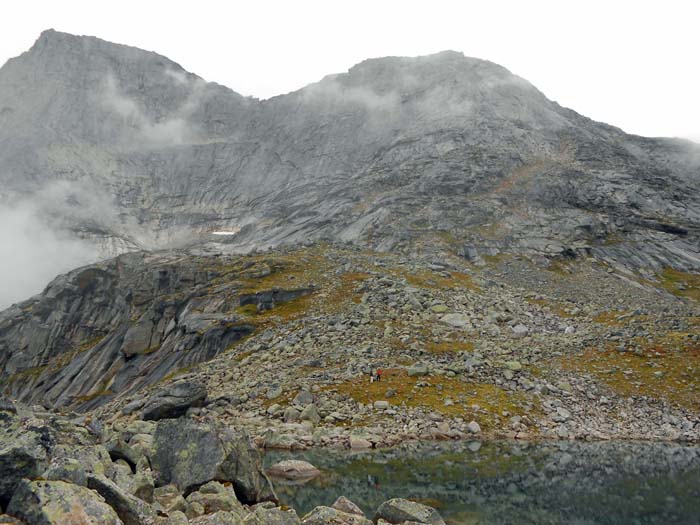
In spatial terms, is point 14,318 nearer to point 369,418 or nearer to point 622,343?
point 369,418

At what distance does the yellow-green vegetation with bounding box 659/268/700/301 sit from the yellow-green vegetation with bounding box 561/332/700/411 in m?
46.9

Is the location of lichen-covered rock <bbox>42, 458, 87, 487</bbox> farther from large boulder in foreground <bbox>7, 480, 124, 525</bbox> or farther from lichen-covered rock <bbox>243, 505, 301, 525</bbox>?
lichen-covered rock <bbox>243, 505, 301, 525</bbox>

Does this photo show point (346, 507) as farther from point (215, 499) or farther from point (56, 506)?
point (56, 506)

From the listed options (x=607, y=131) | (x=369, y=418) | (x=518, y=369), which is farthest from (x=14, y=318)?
(x=607, y=131)

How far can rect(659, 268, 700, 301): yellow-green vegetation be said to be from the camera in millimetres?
92062

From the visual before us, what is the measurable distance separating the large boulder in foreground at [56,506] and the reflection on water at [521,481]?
39.8 ft

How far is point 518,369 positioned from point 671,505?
25009 millimetres

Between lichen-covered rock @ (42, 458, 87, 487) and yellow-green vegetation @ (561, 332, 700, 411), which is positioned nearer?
lichen-covered rock @ (42, 458, 87, 487)

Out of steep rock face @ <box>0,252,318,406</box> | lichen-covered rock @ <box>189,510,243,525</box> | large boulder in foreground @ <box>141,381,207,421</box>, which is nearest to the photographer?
lichen-covered rock @ <box>189,510,243,525</box>

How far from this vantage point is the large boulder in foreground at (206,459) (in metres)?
21.0

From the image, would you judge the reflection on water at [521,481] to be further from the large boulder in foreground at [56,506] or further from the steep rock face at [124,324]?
the steep rock face at [124,324]

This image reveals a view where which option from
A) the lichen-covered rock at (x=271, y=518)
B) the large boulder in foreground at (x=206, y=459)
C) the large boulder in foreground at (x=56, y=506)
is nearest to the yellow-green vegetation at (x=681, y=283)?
the large boulder in foreground at (x=206, y=459)

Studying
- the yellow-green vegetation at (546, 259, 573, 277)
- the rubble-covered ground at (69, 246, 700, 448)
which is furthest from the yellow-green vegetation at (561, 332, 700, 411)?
the yellow-green vegetation at (546, 259, 573, 277)

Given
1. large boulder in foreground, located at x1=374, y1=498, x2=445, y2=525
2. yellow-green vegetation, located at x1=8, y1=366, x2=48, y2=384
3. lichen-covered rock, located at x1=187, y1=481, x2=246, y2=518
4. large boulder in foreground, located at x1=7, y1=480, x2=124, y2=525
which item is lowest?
yellow-green vegetation, located at x1=8, y1=366, x2=48, y2=384
